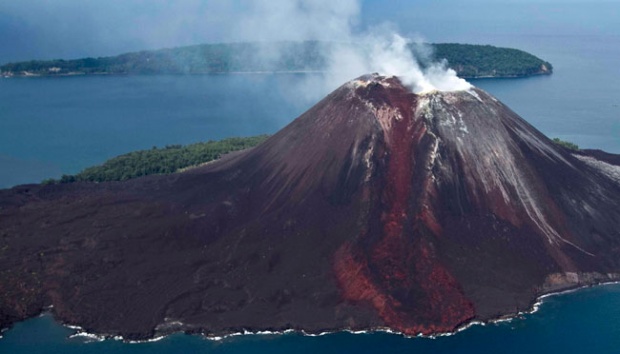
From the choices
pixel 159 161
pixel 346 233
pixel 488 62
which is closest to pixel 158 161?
pixel 159 161

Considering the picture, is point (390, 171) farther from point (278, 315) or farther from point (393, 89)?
point (278, 315)

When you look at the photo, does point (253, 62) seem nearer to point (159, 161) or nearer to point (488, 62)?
point (488, 62)

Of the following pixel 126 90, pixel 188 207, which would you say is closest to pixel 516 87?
pixel 126 90

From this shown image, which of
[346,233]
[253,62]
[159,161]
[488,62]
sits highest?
[253,62]

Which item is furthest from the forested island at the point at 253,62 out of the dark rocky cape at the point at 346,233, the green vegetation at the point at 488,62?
the dark rocky cape at the point at 346,233

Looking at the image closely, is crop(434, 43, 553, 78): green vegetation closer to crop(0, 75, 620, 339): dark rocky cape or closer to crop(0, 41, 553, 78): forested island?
crop(0, 41, 553, 78): forested island

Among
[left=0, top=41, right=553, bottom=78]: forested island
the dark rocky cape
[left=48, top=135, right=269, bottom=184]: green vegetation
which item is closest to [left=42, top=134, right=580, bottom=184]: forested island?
[left=48, top=135, right=269, bottom=184]: green vegetation

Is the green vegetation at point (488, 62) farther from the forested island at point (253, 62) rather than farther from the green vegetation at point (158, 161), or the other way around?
the green vegetation at point (158, 161)
